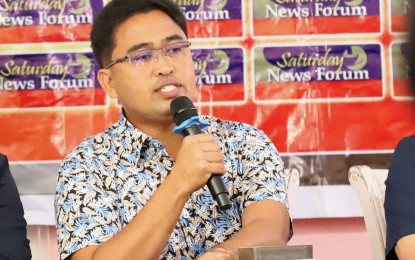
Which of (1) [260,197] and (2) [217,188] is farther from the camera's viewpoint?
(1) [260,197]

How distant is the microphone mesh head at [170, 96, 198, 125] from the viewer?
6.40 ft

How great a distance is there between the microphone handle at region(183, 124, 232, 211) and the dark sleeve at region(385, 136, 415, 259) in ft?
1.93

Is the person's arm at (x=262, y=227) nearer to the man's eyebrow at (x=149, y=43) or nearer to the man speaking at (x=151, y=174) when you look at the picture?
the man speaking at (x=151, y=174)

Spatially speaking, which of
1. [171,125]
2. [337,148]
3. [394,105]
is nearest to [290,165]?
[337,148]

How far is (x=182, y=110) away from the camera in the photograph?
1965mm

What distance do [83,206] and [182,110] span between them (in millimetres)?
407

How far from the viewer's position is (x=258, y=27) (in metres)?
2.99

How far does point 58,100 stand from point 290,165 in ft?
2.94

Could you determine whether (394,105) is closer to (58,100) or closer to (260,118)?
(260,118)

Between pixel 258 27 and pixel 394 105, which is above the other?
pixel 258 27

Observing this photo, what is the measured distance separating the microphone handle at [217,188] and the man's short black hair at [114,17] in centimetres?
54

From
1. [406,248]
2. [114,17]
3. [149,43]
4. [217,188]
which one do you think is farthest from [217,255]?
[114,17]

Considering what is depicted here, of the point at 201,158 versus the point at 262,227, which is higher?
the point at 201,158

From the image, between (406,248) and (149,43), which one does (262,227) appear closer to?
(406,248)
